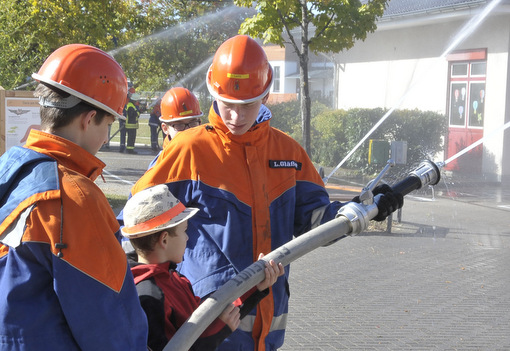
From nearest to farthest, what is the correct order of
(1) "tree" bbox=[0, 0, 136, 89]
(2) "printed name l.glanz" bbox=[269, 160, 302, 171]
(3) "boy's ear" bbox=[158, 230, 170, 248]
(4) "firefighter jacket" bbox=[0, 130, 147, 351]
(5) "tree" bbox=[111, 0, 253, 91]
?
(4) "firefighter jacket" bbox=[0, 130, 147, 351], (3) "boy's ear" bbox=[158, 230, 170, 248], (2) "printed name l.glanz" bbox=[269, 160, 302, 171], (1) "tree" bbox=[0, 0, 136, 89], (5) "tree" bbox=[111, 0, 253, 91]

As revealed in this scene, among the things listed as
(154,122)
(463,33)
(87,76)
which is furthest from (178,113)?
(154,122)

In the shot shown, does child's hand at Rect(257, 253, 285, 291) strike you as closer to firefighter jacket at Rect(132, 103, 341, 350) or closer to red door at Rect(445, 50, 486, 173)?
firefighter jacket at Rect(132, 103, 341, 350)

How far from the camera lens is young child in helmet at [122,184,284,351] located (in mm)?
2066

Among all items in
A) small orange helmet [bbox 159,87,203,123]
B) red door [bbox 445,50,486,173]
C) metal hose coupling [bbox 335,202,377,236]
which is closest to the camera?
metal hose coupling [bbox 335,202,377,236]

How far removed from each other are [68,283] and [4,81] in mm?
8576

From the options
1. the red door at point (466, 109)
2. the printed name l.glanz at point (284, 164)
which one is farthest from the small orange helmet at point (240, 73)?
the red door at point (466, 109)

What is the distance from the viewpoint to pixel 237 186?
2.69 m

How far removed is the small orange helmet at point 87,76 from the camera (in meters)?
1.79

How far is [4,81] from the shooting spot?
366 inches

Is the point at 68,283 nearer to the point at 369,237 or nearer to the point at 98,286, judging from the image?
the point at 98,286

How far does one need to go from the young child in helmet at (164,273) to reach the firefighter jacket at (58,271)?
46 centimetres

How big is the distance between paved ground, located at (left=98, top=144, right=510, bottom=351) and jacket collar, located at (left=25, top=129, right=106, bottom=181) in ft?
12.5

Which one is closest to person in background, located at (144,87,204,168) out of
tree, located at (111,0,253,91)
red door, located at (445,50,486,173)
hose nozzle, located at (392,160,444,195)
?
hose nozzle, located at (392,160,444,195)

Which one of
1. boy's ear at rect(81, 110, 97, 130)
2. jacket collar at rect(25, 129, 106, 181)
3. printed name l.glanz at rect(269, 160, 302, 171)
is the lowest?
printed name l.glanz at rect(269, 160, 302, 171)
